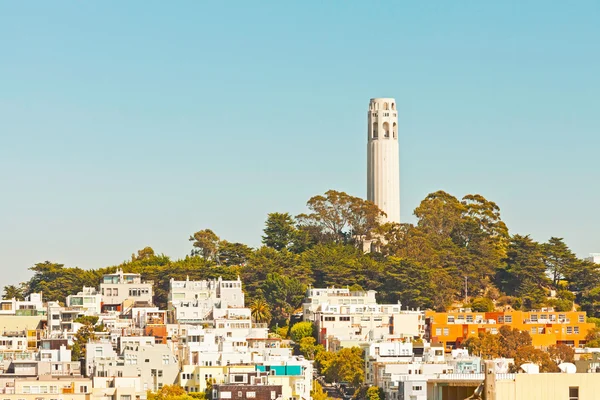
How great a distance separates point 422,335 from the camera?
81.3 m

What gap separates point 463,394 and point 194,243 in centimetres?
7321

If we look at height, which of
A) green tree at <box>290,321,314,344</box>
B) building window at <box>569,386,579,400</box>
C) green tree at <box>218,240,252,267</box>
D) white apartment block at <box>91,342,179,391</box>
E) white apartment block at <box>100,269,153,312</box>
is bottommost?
building window at <box>569,386,579,400</box>

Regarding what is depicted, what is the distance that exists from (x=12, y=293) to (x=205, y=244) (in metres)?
11.6

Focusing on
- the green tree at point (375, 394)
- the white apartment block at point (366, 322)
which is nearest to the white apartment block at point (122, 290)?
the white apartment block at point (366, 322)

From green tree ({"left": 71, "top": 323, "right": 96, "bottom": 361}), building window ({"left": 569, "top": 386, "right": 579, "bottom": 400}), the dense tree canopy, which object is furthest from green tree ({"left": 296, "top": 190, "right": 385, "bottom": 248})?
building window ({"left": 569, "top": 386, "right": 579, "bottom": 400})

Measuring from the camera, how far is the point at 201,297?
8506 centimetres

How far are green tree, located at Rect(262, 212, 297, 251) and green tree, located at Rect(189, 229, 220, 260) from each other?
9.60 ft

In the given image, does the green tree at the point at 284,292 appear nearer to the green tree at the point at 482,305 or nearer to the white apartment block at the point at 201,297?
the white apartment block at the point at 201,297

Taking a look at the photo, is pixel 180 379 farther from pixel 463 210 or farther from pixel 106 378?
pixel 463 210

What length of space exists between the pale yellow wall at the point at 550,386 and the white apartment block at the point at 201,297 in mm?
62791

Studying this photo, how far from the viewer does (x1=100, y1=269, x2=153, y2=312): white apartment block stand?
85.4 meters

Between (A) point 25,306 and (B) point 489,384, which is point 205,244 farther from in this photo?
(B) point 489,384

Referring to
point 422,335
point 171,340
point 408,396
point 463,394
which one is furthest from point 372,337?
point 463,394

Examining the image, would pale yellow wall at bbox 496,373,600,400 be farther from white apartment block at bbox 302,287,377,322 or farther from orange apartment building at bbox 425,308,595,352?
white apartment block at bbox 302,287,377,322
